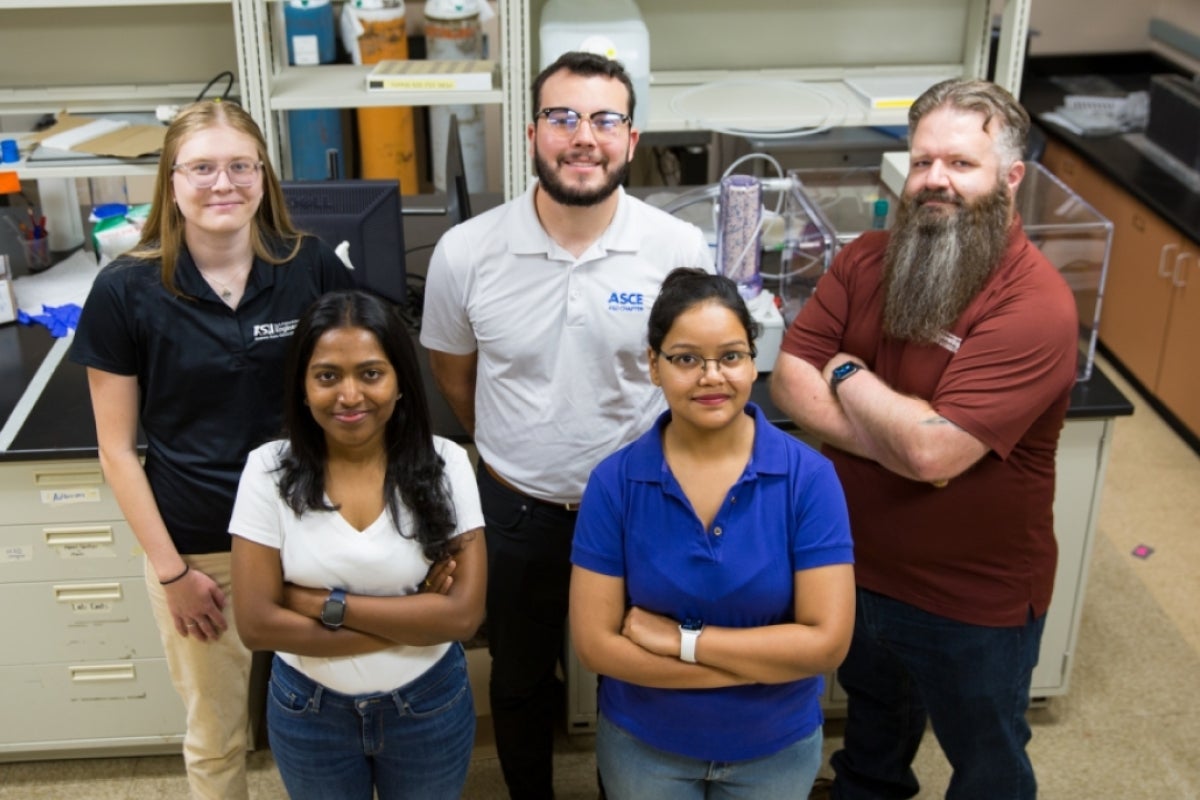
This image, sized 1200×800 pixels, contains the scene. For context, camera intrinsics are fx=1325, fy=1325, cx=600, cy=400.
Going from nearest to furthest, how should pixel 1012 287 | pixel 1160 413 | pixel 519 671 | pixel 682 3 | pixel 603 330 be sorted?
pixel 1012 287, pixel 603 330, pixel 519 671, pixel 682 3, pixel 1160 413

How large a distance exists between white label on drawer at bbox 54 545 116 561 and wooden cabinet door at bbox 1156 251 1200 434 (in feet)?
10.6

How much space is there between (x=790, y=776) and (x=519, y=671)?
2.16 ft

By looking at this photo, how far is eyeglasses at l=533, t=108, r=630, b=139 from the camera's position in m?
2.13

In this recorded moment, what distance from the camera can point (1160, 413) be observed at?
445cm

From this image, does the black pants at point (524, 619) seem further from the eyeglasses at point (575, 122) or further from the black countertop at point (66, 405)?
the eyeglasses at point (575, 122)

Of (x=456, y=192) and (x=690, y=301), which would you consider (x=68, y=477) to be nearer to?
(x=456, y=192)

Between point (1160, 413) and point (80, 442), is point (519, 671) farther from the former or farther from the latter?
point (1160, 413)

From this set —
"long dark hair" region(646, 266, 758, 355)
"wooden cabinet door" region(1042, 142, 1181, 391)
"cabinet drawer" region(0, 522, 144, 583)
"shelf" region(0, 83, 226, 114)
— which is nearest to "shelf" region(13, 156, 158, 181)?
"shelf" region(0, 83, 226, 114)

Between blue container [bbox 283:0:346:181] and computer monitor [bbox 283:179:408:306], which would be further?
blue container [bbox 283:0:346:181]

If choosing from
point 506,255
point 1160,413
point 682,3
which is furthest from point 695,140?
point 506,255

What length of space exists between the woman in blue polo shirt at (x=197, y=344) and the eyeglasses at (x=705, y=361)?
0.68m

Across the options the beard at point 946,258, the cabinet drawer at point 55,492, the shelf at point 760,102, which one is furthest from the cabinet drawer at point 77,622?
the beard at point 946,258

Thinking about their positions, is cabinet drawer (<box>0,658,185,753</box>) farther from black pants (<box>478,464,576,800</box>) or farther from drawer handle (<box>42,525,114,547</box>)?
black pants (<box>478,464,576,800</box>)

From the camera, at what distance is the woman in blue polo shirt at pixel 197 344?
6.74ft
